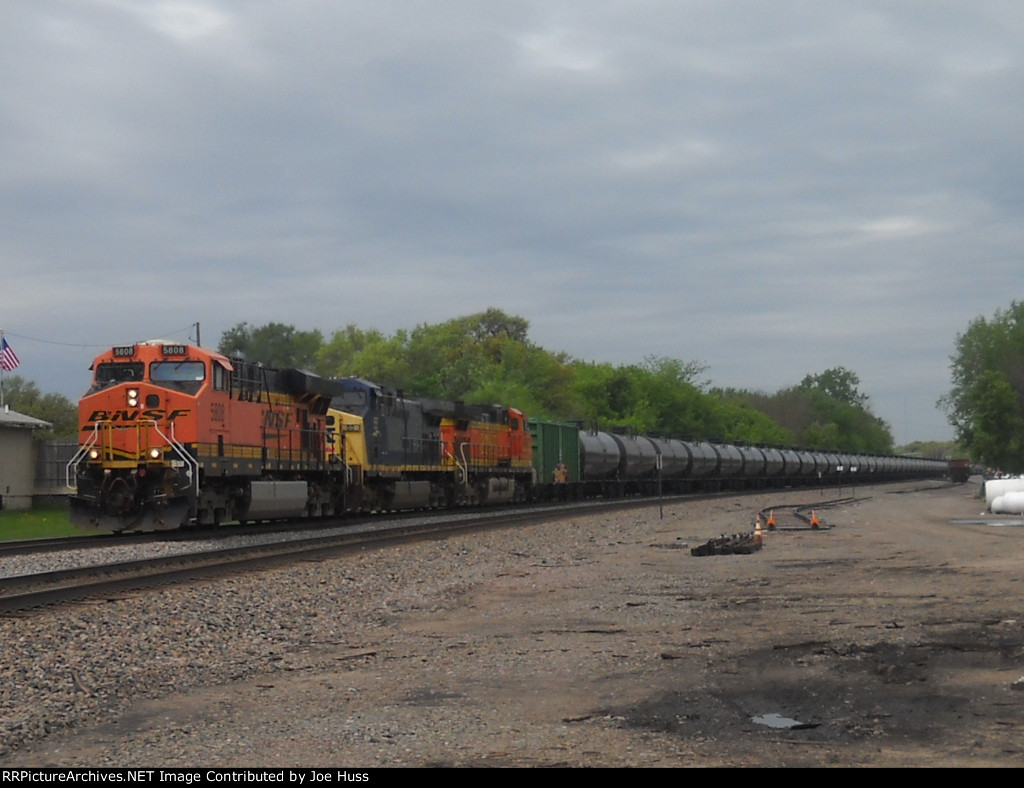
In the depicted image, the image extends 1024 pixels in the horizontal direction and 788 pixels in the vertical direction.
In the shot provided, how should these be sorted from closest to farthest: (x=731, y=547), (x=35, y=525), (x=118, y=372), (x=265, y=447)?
(x=731, y=547) → (x=118, y=372) → (x=265, y=447) → (x=35, y=525)

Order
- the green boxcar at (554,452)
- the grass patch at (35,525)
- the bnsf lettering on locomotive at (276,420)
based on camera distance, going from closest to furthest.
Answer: the bnsf lettering on locomotive at (276,420)
the grass patch at (35,525)
the green boxcar at (554,452)

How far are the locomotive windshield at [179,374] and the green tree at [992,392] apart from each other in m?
67.2

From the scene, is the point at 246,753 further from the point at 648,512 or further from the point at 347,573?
the point at 648,512

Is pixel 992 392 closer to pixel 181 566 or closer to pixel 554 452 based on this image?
pixel 554 452

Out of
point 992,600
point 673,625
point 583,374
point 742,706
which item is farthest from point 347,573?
point 583,374

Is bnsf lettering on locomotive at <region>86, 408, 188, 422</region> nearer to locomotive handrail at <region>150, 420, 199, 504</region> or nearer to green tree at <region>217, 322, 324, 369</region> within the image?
locomotive handrail at <region>150, 420, 199, 504</region>

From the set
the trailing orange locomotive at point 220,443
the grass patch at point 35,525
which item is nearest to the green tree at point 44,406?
the grass patch at point 35,525

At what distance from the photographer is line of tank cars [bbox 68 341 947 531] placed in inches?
822

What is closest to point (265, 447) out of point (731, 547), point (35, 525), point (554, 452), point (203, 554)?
point (203, 554)

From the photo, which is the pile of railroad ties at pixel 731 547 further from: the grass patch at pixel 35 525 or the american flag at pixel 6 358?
the american flag at pixel 6 358

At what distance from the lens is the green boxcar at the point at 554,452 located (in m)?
43.9

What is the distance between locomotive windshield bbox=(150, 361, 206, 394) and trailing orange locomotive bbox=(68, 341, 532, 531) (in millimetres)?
20

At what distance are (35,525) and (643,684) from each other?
2785 centimetres

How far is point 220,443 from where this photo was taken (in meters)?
21.7
